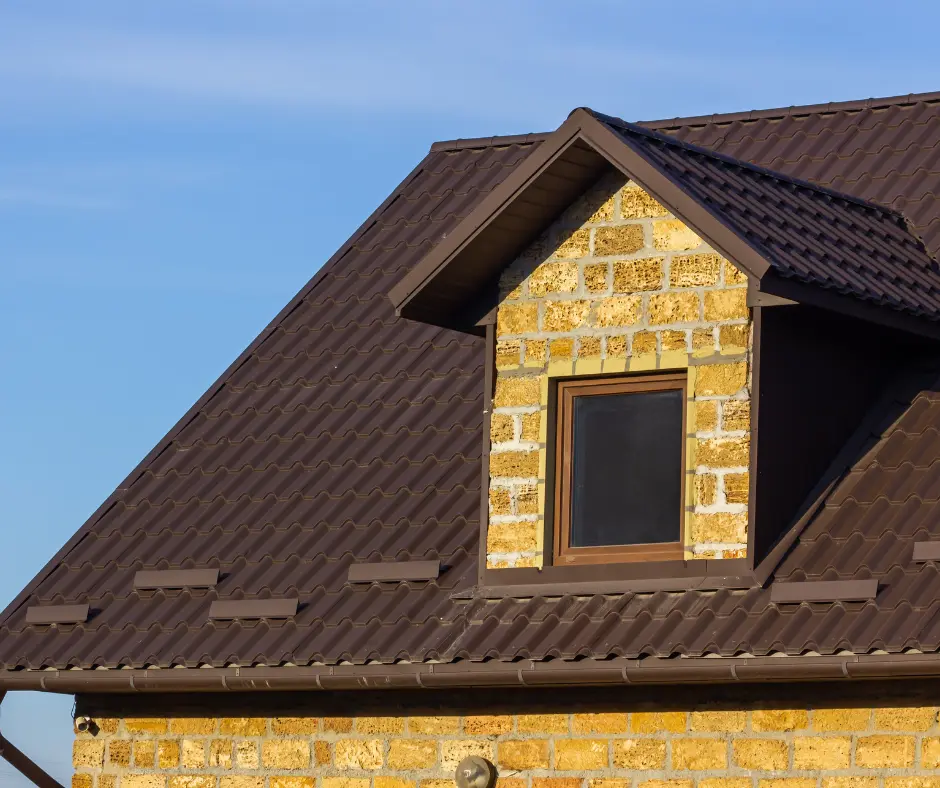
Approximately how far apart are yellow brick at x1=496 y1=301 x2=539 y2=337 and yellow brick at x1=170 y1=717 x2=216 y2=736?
2.74m

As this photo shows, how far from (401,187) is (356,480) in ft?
12.0

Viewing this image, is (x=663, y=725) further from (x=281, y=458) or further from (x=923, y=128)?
(x=923, y=128)

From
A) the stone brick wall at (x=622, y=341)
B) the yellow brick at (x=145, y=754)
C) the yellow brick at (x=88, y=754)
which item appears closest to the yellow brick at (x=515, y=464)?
the stone brick wall at (x=622, y=341)

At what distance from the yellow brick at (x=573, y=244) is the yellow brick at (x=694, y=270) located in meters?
0.52

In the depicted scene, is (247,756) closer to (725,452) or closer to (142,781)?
(142,781)

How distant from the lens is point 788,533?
11133 mm

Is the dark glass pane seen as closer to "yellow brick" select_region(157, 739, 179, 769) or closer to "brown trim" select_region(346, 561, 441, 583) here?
"brown trim" select_region(346, 561, 441, 583)

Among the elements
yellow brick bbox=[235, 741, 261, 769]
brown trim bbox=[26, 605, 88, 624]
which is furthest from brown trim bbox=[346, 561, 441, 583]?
brown trim bbox=[26, 605, 88, 624]

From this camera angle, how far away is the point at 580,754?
10977 mm

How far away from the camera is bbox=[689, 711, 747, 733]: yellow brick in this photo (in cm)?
1055

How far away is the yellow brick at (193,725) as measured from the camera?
40.0 ft

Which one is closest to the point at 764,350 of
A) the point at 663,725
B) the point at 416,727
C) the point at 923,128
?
the point at 663,725

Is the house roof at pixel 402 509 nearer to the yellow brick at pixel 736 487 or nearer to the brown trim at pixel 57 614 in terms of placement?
the brown trim at pixel 57 614

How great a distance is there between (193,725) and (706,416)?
3451 mm
